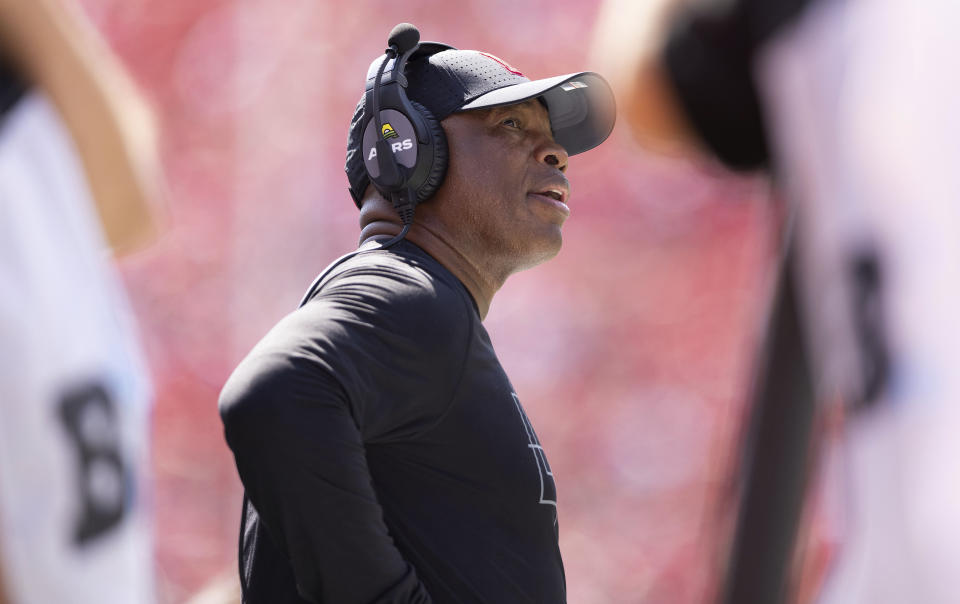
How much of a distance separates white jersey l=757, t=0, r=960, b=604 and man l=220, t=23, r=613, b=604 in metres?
0.54

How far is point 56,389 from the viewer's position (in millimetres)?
2342

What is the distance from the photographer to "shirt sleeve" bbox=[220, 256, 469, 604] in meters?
1.46

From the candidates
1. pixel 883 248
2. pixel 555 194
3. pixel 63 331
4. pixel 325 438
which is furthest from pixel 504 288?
pixel 883 248

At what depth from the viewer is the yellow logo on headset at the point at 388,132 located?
1827 mm

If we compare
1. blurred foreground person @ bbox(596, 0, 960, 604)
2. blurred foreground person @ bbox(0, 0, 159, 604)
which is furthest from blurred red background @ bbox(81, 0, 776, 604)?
blurred foreground person @ bbox(596, 0, 960, 604)

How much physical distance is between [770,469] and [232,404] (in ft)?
2.35

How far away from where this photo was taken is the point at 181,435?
7473mm

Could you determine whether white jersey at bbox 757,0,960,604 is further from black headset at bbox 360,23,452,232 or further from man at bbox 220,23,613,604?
black headset at bbox 360,23,452,232

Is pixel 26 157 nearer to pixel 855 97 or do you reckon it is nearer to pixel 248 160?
pixel 855 97

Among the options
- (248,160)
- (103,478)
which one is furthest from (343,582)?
(248,160)

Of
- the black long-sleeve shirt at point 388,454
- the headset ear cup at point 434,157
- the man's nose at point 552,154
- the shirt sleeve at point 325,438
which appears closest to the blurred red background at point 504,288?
the man's nose at point 552,154

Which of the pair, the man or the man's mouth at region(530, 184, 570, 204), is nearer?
the man

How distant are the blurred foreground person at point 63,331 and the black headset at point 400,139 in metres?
0.81

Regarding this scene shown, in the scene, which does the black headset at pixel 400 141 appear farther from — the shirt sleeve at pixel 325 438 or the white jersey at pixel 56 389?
the white jersey at pixel 56 389
